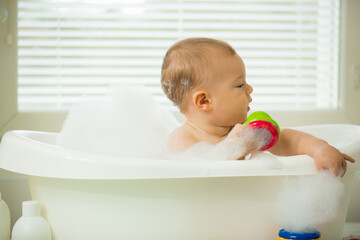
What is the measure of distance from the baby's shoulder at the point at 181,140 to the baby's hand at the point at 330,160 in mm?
348

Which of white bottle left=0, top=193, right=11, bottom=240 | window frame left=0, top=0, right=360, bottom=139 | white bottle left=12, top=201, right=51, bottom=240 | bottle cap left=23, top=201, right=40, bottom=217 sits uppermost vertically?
window frame left=0, top=0, right=360, bottom=139

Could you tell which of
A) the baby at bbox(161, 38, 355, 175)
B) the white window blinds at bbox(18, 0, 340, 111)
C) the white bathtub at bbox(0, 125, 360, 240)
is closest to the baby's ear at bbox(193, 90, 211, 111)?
the baby at bbox(161, 38, 355, 175)

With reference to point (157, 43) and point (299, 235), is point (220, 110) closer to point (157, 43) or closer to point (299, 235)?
point (299, 235)

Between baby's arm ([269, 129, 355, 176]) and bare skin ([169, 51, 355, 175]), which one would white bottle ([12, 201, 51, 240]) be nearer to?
bare skin ([169, 51, 355, 175])

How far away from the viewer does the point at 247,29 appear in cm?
211

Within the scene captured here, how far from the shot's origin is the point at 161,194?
43.7 inches

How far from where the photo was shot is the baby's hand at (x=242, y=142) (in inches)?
44.1

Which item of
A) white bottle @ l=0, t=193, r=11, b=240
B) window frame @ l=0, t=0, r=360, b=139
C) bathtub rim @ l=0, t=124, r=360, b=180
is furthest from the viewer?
window frame @ l=0, t=0, r=360, b=139

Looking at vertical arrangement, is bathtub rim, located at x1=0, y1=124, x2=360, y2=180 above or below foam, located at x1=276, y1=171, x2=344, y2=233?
above

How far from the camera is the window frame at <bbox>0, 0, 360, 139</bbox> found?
196cm

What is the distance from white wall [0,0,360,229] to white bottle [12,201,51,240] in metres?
0.63

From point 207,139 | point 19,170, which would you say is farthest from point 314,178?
point 19,170

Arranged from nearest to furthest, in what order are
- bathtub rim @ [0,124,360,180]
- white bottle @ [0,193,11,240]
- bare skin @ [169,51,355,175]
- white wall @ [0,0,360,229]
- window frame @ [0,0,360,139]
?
bathtub rim @ [0,124,360,180]
bare skin @ [169,51,355,175]
white bottle @ [0,193,11,240]
white wall @ [0,0,360,229]
window frame @ [0,0,360,139]

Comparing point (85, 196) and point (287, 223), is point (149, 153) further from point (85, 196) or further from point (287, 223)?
point (287, 223)
